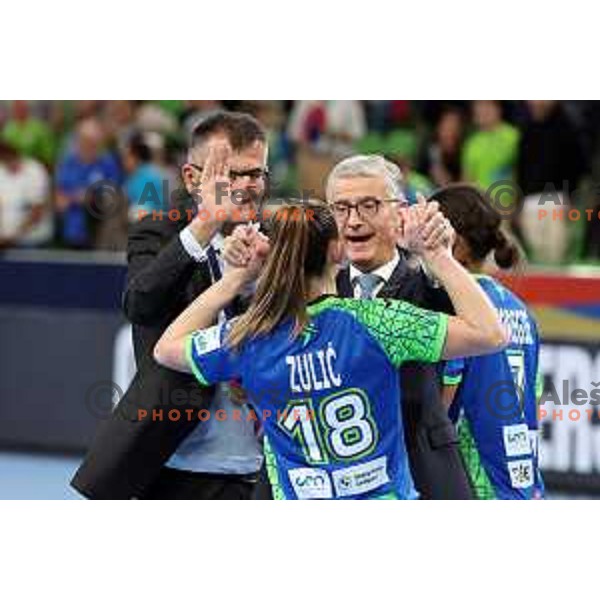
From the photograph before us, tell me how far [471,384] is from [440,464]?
1.39ft

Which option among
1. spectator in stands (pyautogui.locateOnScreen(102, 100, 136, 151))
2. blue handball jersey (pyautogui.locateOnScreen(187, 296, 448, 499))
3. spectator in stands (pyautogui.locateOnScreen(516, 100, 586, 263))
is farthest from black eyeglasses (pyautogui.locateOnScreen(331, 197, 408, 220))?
spectator in stands (pyautogui.locateOnScreen(102, 100, 136, 151))

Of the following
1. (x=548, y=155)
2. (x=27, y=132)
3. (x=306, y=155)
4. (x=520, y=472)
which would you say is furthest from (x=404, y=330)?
(x=27, y=132)

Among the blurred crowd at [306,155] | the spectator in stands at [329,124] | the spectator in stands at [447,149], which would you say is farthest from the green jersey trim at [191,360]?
the spectator in stands at [329,124]

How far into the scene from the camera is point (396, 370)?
181 inches

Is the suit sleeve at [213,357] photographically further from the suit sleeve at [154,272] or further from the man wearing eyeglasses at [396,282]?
the man wearing eyeglasses at [396,282]

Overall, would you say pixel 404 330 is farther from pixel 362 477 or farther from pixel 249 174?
pixel 249 174

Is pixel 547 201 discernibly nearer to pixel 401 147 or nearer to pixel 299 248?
pixel 401 147

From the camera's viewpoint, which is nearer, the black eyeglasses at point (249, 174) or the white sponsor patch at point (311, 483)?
the white sponsor patch at point (311, 483)

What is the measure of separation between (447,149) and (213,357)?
26.8ft

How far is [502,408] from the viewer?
5.49 m

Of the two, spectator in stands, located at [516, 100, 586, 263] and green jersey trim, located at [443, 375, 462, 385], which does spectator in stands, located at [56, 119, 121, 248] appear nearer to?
spectator in stands, located at [516, 100, 586, 263]

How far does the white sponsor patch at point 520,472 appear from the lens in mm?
5582

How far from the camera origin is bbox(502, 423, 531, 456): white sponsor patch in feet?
18.2

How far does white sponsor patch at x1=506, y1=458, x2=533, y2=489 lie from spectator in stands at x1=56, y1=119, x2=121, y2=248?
8279mm
